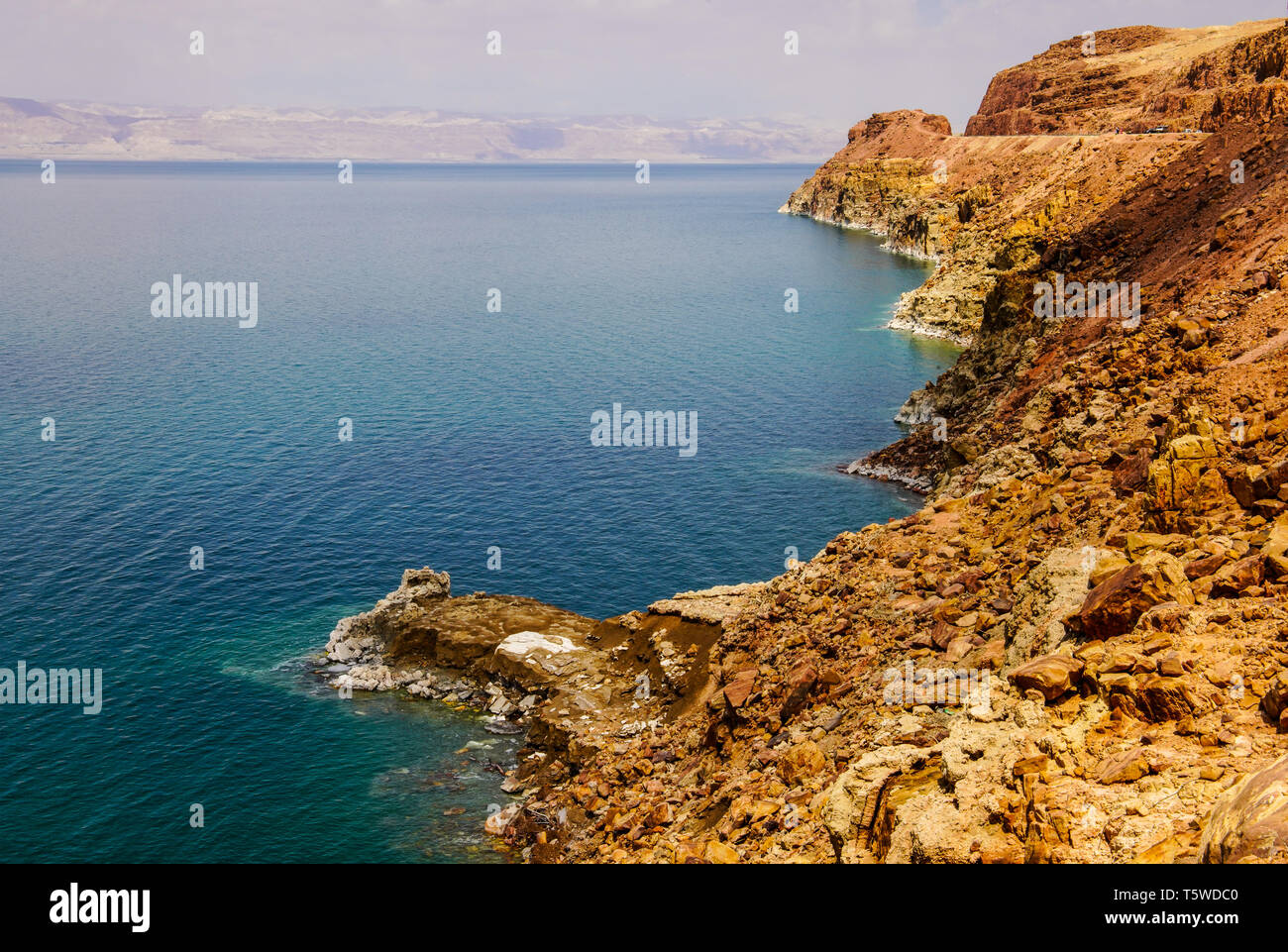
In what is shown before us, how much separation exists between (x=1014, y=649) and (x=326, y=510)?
62.5 metres

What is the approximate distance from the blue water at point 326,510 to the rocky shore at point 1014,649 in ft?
19.3

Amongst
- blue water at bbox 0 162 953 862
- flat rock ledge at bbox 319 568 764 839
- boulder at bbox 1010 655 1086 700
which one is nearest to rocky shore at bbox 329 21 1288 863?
boulder at bbox 1010 655 1086 700

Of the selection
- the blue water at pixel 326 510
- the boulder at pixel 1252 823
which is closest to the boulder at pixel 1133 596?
the boulder at pixel 1252 823

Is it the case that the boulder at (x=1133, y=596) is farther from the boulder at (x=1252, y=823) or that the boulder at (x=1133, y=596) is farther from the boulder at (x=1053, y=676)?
the boulder at (x=1252, y=823)

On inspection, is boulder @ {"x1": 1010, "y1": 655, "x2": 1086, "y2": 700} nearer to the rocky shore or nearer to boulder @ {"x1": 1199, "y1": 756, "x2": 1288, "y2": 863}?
the rocky shore

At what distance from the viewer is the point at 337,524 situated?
8019 cm

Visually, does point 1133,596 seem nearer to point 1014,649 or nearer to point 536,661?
point 1014,649

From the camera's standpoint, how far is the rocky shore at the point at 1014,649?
23.1 metres

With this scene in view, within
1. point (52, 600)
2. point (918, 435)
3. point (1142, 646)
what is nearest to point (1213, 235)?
point (918, 435)

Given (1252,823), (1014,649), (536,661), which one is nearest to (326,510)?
(536,661)

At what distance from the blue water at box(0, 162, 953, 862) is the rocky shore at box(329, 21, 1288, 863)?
5895mm
